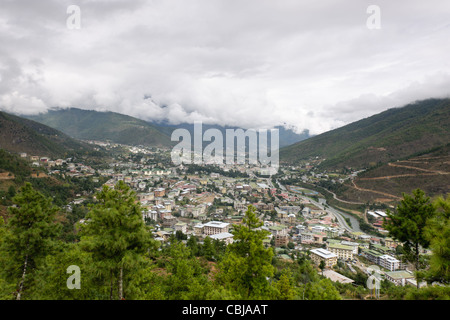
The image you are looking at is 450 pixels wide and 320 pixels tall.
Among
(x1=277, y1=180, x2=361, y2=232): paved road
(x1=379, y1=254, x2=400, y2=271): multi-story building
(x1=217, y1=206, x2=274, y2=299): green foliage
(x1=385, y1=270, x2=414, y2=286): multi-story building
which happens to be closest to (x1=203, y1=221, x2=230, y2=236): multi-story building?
(x1=379, y1=254, x2=400, y2=271): multi-story building

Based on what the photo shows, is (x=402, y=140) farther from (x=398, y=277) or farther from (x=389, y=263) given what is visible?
(x=398, y=277)

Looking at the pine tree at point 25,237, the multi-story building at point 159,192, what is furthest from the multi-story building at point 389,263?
the multi-story building at point 159,192

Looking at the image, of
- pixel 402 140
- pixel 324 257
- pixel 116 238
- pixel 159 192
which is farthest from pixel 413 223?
pixel 402 140

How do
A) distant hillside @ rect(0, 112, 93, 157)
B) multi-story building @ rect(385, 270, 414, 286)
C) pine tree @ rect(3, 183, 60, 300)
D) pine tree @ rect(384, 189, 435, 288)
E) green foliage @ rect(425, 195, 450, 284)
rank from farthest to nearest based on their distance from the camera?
distant hillside @ rect(0, 112, 93, 157) < multi-story building @ rect(385, 270, 414, 286) < pine tree @ rect(384, 189, 435, 288) < pine tree @ rect(3, 183, 60, 300) < green foliage @ rect(425, 195, 450, 284)

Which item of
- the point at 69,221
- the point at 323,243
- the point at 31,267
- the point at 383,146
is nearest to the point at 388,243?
the point at 323,243

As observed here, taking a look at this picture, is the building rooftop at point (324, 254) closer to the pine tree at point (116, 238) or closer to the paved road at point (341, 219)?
the paved road at point (341, 219)

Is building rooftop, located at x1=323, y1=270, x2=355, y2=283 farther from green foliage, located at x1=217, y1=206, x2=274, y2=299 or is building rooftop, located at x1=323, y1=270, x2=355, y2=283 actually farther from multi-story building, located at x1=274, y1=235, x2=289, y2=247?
green foliage, located at x1=217, y1=206, x2=274, y2=299

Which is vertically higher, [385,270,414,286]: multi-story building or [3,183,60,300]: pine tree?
[3,183,60,300]: pine tree
